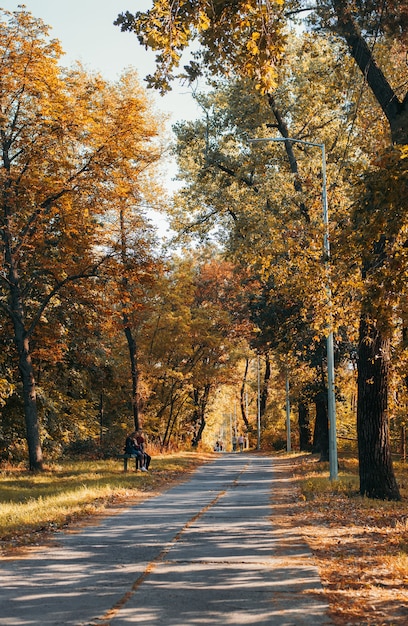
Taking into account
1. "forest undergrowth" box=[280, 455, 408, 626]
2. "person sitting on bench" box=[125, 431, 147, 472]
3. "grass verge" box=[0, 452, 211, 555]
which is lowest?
"forest undergrowth" box=[280, 455, 408, 626]

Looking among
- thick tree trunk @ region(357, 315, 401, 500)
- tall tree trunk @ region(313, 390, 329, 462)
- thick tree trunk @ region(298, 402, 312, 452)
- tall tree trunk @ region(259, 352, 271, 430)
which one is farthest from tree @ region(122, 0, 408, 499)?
tall tree trunk @ region(259, 352, 271, 430)

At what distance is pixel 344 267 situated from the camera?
1290 cm

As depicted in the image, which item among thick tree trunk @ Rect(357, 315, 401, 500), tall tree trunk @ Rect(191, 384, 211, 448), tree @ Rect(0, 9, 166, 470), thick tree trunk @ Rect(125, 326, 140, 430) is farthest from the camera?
tall tree trunk @ Rect(191, 384, 211, 448)

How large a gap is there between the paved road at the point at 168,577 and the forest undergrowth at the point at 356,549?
0.24m

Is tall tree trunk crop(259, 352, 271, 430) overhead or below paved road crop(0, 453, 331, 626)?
overhead

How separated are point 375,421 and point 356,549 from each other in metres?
6.76

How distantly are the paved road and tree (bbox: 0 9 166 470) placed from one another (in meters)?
12.5

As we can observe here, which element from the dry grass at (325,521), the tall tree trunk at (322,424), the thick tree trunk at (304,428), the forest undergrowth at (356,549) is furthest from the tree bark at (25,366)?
the thick tree trunk at (304,428)

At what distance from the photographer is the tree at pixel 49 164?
71.8 ft

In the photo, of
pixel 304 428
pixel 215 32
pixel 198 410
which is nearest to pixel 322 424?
pixel 304 428

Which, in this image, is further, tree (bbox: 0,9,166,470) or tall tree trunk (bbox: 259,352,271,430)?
tall tree trunk (bbox: 259,352,271,430)

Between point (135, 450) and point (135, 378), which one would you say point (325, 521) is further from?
point (135, 378)

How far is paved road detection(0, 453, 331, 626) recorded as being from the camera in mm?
6113

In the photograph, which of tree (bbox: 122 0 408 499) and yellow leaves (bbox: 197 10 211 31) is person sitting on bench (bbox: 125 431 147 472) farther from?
yellow leaves (bbox: 197 10 211 31)
